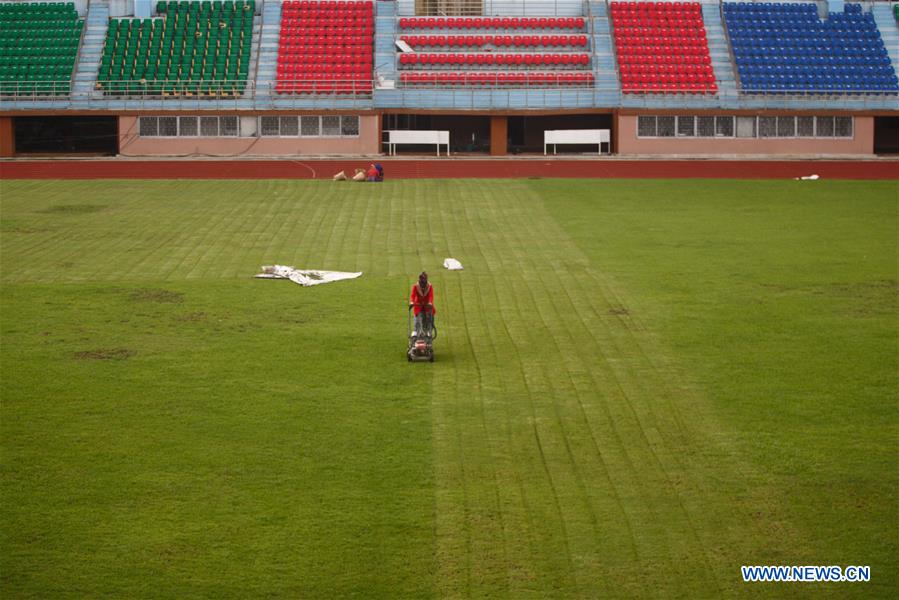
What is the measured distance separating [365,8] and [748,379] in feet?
151

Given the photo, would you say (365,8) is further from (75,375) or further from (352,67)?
(75,375)

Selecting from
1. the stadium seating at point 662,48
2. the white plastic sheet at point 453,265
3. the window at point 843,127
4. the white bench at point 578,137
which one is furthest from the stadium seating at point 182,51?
the white plastic sheet at point 453,265

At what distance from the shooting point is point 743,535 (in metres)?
11.6

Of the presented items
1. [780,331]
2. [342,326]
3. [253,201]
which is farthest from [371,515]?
[253,201]

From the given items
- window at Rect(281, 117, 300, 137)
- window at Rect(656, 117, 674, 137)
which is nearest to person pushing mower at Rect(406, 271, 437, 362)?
window at Rect(281, 117, 300, 137)

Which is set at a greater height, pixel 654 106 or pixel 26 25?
pixel 26 25

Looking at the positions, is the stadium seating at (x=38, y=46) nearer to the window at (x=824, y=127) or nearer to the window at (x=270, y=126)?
the window at (x=270, y=126)

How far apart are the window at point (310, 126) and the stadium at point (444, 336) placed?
0.14 m

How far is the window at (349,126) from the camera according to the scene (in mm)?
53850

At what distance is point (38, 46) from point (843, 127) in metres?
37.0

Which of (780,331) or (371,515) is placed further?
(780,331)

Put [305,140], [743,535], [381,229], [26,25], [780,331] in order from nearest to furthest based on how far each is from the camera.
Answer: [743,535] → [780,331] → [381,229] → [305,140] → [26,25]

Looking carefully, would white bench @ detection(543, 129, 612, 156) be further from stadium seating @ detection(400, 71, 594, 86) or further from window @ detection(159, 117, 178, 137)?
window @ detection(159, 117, 178, 137)

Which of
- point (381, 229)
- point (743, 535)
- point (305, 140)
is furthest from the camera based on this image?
point (305, 140)
